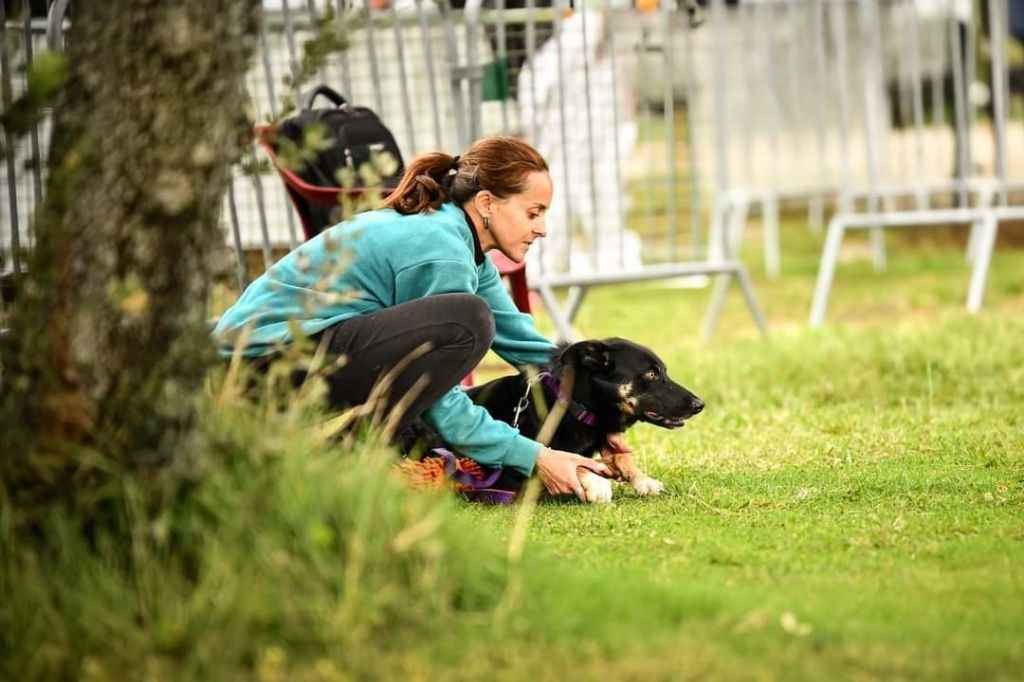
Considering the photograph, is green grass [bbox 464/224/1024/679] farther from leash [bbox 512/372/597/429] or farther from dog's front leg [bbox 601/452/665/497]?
leash [bbox 512/372/597/429]

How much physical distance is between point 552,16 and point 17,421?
4696 mm

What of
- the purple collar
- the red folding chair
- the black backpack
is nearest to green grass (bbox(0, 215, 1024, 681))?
the purple collar

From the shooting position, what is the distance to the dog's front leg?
4.68m

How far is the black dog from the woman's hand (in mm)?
250

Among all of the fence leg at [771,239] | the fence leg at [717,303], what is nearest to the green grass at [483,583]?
the fence leg at [717,303]

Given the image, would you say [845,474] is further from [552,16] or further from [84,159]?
[552,16]

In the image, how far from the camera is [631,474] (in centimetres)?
472

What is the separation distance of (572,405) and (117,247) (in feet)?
6.22

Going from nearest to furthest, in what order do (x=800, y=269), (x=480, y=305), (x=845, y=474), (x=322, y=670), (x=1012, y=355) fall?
(x=322, y=670)
(x=480, y=305)
(x=845, y=474)
(x=1012, y=355)
(x=800, y=269)

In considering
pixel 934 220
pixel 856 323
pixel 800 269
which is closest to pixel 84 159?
pixel 934 220

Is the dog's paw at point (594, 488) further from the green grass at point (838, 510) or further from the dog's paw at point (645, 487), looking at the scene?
the dog's paw at point (645, 487)

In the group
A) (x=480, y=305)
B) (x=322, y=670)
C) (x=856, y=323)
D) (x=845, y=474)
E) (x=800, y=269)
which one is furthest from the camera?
(x=800, y=269)

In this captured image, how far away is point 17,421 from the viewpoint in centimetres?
314

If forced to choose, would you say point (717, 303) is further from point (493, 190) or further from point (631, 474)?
point (493, 190)
